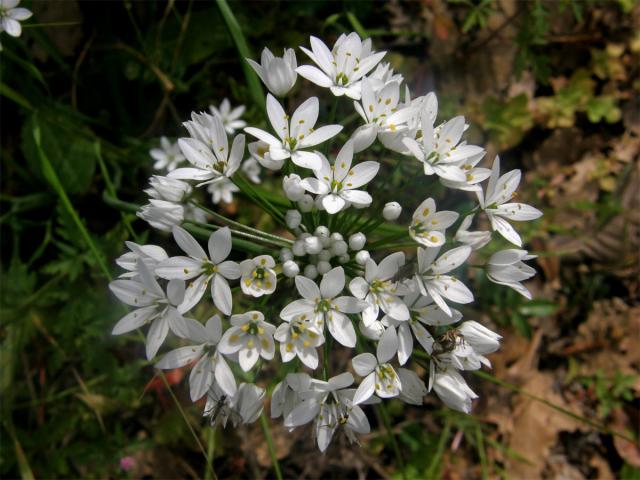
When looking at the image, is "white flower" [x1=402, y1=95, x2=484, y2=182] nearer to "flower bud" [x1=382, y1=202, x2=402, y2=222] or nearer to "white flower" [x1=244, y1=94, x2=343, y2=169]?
"flower bud" [x1=382, y1=202, x2=402, y2=222]

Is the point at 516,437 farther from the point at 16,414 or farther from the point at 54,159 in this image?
the point at 54,159

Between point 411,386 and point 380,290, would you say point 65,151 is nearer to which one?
point 380,290

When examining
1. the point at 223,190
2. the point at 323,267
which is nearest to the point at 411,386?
the point at 323,267

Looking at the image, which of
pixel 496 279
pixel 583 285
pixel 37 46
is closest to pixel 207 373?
pixel 496 279

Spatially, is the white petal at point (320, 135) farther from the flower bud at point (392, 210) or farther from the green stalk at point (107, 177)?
the green stalk at point (107, 177)

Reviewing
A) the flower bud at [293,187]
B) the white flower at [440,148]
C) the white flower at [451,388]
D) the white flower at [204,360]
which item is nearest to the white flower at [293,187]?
the flower bud at [293,187]

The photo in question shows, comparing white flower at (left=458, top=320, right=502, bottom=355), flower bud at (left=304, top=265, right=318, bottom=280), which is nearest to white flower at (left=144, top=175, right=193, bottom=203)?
flower bud at (left=304, top=265, right=318, bottom=280)

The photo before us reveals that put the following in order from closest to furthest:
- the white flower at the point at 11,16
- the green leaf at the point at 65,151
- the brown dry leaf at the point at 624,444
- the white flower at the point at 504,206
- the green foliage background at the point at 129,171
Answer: the white flower at the point at 504,206 → the white flower at the point at 11,16 → the green foliage background at the point at 129,171 → the green leaf at the point at 65,151 → the brown dry leaf at the point at 624,444
